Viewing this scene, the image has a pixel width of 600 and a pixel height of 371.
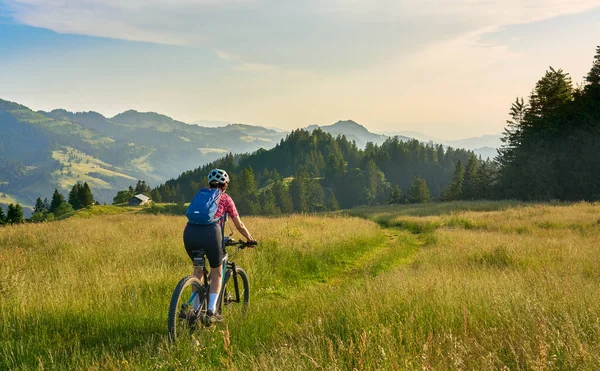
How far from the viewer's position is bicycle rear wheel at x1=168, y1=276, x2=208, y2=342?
15.1ft

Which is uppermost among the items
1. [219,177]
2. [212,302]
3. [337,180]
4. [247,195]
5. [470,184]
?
[337,180]

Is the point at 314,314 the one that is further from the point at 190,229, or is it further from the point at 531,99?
the point at 531,99

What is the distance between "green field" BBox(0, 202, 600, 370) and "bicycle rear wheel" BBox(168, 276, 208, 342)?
24 cm

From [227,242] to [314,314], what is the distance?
72.9 inches

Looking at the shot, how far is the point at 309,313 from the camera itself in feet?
18.1

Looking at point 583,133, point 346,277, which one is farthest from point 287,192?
point 346,277

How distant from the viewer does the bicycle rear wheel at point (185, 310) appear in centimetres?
460

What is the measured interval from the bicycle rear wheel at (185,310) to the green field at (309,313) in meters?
0.24

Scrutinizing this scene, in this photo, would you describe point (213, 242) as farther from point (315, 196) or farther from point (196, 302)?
point (315, 196)

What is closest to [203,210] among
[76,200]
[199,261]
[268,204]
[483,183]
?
[199,261]

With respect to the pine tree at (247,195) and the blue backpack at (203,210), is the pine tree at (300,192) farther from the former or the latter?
the blue backpack at (203,210)

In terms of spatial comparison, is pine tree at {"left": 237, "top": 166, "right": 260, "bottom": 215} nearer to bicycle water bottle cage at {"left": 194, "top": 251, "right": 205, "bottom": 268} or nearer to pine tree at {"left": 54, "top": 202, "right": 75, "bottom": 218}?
pine tree at {"left": 54, "top": 202, "right": 75, "bottom": 218}

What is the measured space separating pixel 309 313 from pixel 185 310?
1919 mm

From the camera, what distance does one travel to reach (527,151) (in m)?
50.8
